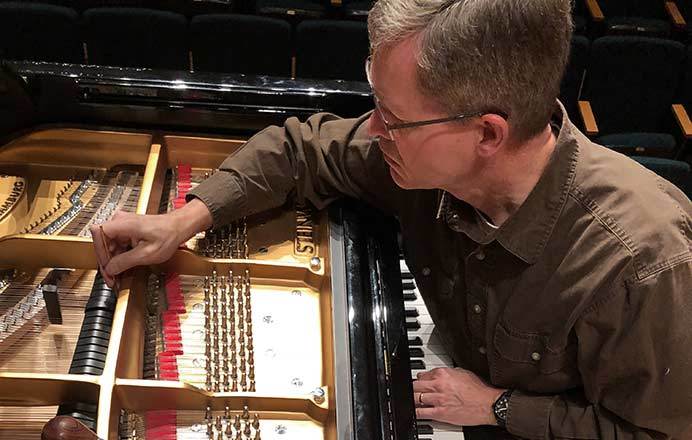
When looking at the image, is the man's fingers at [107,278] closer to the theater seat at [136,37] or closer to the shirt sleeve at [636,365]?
the shirt sleeve at [636,365]

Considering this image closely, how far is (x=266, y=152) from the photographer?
6.43 ft

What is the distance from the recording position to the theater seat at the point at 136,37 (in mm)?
3902

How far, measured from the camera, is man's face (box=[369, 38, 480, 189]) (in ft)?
4.55

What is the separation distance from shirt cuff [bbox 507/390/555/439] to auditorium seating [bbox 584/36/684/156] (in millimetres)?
2597

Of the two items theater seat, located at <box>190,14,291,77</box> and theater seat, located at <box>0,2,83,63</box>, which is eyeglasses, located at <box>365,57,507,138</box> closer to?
theater seat, located at <box>190,14,291,77</box>

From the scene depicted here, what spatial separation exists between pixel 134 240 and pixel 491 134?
2.92 ft

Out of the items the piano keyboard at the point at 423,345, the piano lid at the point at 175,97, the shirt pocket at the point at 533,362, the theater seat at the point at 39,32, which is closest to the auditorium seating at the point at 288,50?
the theater seat at the point at 39,32

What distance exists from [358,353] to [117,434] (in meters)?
0.53

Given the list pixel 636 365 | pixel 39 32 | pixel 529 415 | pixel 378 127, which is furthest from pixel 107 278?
pixel 39 32

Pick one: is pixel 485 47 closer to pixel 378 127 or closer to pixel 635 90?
pixel 378 127

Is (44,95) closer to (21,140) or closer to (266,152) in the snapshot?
(21,140)

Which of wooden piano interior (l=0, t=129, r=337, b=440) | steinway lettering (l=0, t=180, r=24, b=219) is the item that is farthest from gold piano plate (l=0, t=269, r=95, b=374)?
steinway lettering (l=0, t=180, r=24, b=219)

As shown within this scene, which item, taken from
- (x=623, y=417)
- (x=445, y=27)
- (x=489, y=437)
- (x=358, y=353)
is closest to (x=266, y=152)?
(x=358, y=353)

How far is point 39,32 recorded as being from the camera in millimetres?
3879
